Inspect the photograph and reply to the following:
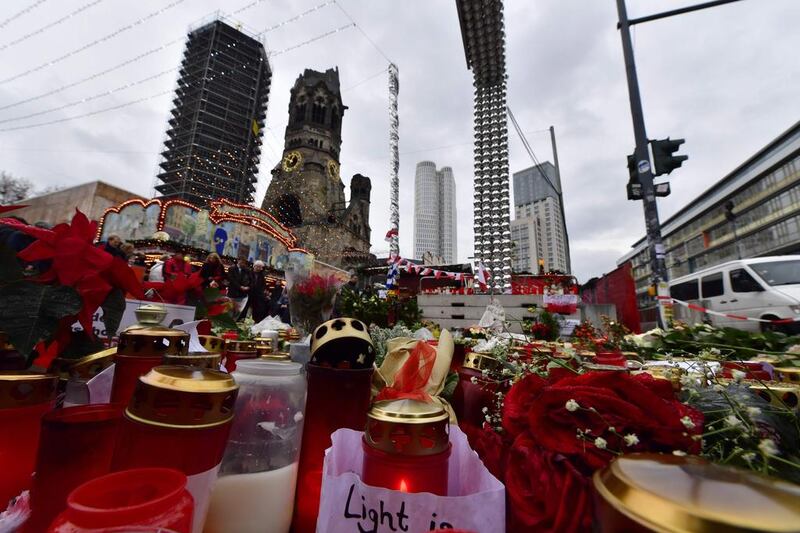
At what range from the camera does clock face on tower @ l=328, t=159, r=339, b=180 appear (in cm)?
3114

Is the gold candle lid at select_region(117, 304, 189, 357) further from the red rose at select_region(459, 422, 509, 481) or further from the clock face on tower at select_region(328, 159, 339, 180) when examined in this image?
the clock face on tower at select_region(328, 159, 339, 180)

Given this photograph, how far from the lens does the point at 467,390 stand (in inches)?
36.4

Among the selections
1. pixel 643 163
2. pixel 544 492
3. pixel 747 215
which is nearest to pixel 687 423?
pixel 544 492

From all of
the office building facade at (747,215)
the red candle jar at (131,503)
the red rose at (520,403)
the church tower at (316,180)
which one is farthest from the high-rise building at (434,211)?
the red candle jar at (131,503)

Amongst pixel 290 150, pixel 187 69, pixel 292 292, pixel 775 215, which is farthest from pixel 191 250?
pixel 775 215

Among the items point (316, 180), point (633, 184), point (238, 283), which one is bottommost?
point (238, 283)

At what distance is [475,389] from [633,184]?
21.8 feet

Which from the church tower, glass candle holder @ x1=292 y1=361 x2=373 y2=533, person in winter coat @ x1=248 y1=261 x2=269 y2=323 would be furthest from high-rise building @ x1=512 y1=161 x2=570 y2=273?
glass candle holder @ x1=292 y1=361 x2=373 y2=533

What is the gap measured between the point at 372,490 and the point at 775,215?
151 ft

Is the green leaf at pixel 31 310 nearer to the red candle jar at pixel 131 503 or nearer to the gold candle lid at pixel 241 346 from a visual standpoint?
the red candle jar at pixel 131 503

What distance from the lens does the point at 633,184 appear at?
591 centimetres

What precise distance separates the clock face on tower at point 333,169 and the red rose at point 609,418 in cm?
3226

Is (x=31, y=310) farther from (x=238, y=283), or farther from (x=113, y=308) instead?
(x=238, y=283)

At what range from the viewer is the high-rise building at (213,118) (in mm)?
28969
